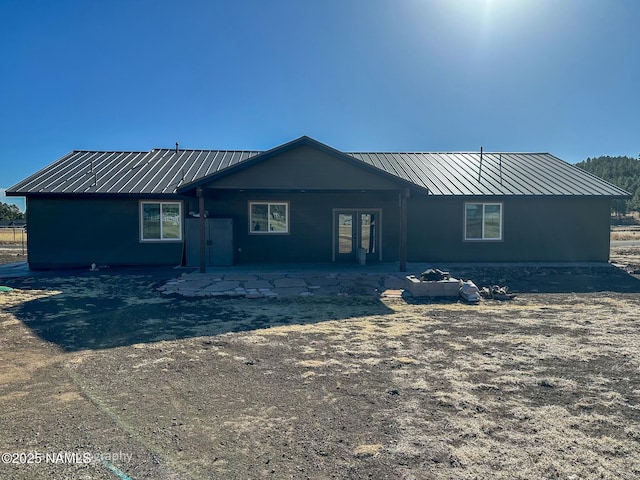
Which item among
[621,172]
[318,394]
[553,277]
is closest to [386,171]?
[553,277]

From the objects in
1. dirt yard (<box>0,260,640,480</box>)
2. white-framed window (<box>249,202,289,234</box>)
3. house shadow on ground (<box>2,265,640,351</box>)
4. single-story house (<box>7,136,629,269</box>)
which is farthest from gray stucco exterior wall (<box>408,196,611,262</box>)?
dirt yard (<box>0,260,640,480</box>)

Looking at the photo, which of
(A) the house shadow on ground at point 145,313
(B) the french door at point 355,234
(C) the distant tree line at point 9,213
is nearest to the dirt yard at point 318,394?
(A) the house shadow on ground at point 145,313

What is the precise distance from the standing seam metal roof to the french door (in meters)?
1.82

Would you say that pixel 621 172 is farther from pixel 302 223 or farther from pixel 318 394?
pixel 318 394

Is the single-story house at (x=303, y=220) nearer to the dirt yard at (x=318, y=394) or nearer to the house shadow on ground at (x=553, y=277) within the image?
the house shadow on ground at (x=553, y=277)

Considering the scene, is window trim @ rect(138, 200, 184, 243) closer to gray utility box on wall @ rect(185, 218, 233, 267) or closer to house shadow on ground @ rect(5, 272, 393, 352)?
gray utility box on wall @ rect(185, 218, 233, 267)

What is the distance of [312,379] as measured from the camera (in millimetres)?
4602

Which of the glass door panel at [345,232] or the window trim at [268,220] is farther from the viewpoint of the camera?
the glass door panel at [345,232]

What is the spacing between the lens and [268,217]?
14.8 meters

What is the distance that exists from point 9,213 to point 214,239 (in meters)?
62.2

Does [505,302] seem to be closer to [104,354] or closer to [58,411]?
[104,354]

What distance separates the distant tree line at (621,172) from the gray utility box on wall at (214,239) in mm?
69719

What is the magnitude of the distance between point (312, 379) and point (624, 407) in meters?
2.95

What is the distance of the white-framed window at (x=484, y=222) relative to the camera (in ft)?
48.6
